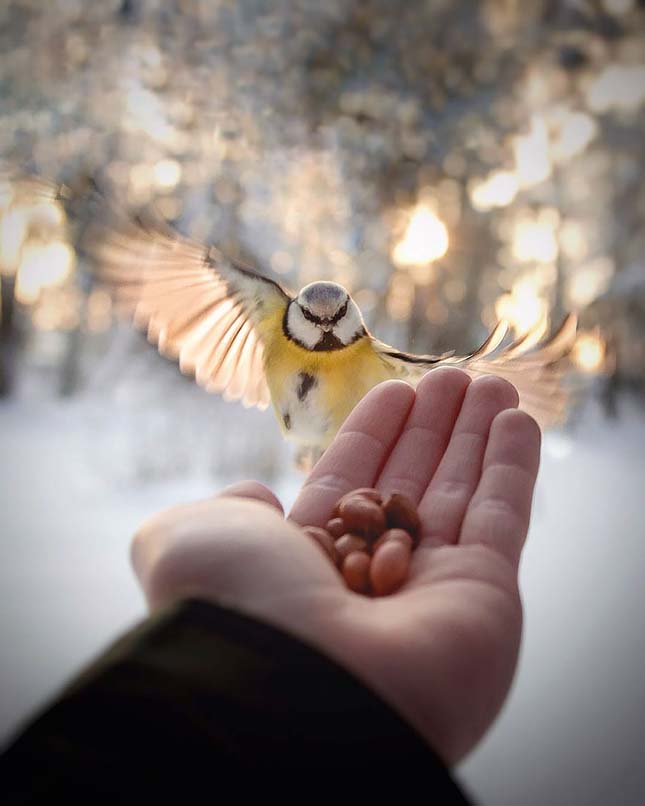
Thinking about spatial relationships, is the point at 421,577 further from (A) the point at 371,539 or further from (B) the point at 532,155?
(B) the point at 532,155

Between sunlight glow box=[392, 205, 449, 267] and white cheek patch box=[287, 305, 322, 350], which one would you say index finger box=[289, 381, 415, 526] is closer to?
white cheek patch box=[287, 305, 322, 350]

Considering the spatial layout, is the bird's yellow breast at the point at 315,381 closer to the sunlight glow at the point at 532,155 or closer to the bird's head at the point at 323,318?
the bird's head at the point at 323,318

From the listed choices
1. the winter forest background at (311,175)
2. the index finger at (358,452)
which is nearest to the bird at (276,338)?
the index finger at (358,452)

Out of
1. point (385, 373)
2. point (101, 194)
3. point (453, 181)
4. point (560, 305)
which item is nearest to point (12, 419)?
point (101, 194)

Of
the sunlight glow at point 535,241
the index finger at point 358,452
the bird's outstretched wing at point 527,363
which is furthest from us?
the sunlight glow at point 535,241

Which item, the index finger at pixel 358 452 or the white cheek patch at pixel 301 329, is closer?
the index finger at pixel 358 452

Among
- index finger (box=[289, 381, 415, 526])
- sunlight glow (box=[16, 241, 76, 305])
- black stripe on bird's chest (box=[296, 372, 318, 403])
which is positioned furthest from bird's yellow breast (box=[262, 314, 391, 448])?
sunlight glow (box=[16, 241, 76, 305])

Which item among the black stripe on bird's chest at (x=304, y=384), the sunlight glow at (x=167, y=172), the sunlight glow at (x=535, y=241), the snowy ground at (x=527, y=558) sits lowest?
the snowy ground at (x=527, y=558)

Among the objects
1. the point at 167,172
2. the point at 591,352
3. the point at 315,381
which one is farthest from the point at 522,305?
the point at 167,172
